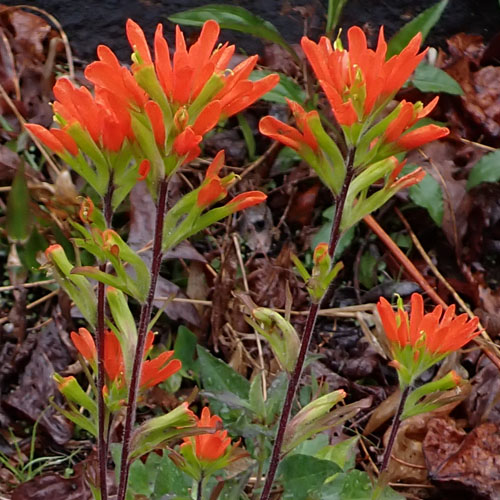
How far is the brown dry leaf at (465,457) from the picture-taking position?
4.83 feet

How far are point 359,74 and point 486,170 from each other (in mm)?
1215

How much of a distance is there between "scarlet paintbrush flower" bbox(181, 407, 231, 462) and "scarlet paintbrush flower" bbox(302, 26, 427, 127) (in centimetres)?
52

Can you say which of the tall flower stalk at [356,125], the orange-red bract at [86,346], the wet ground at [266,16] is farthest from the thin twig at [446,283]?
the orange-red bract at [86,346]

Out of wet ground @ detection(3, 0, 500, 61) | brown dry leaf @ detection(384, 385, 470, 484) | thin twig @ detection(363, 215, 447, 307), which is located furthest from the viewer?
wet ground @ detection(3, 0, 500, 61)

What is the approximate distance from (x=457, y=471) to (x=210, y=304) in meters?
0.68

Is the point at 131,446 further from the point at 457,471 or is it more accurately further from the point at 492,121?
the point at 492,121

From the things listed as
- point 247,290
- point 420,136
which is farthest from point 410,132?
point 247,290

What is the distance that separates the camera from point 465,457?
1520mm

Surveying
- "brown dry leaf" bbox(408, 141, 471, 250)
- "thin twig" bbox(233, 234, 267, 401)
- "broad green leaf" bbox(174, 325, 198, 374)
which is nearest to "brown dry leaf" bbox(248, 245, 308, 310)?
"thin twig" bbox(233, 234, 267, 401)

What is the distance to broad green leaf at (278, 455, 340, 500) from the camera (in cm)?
119

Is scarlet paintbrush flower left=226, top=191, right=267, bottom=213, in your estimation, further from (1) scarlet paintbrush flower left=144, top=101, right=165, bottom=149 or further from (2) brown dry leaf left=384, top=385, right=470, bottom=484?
(2) brown dry leaf left=384, top=385, right=470, bottom=484

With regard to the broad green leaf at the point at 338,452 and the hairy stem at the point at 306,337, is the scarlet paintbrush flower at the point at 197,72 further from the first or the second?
the broad green leaf at the point at 338,452

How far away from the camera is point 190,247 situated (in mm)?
1833

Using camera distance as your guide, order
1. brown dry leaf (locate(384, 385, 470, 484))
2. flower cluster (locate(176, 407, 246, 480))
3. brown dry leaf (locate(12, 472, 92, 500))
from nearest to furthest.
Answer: flower cluster (locate(176, 407, 246, 480)) → brown dry leaf (locate(12, 472, 92, 500)) → brown dry leaf (locate(384, 385, 470, 484))
